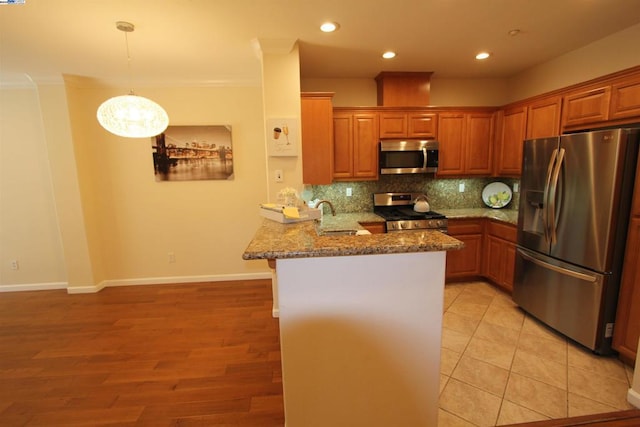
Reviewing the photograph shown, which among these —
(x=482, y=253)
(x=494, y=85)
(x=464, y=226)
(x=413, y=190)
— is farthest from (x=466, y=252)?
(x=494, y=85)

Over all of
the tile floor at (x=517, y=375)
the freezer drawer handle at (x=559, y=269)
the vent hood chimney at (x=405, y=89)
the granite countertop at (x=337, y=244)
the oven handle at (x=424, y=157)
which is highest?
the vent hood chimney at (x=405, y=89)

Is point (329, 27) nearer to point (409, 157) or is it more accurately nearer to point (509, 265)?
point (409, 157)

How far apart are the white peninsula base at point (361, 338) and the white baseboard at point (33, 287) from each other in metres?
4.03

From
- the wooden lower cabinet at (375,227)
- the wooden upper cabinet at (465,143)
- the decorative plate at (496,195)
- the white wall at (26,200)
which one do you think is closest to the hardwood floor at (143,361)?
the white wall at (26,200)

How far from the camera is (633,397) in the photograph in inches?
69.6

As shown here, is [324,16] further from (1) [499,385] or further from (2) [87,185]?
(2) [87,185]

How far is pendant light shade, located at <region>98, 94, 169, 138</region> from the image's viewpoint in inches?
81.8

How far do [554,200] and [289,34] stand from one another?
2623mm

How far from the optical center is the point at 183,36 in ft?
7.77

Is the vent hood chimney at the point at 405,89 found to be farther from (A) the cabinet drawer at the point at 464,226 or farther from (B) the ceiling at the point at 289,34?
(A) the cabinet drawer at the point at 464,226

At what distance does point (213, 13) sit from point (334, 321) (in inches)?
87.9

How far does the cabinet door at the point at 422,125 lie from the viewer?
11.4 ft

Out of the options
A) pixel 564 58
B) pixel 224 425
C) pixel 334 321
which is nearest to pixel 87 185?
pixel 224 425

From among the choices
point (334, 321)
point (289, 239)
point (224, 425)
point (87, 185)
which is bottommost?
point (224, 425)
